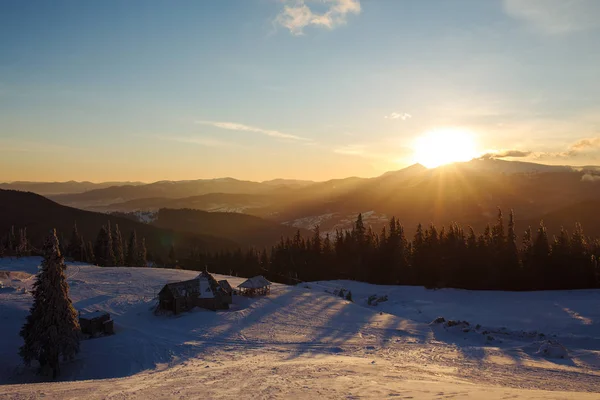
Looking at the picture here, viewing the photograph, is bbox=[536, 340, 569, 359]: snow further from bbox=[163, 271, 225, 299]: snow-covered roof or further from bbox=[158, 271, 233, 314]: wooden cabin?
bbox=[163, 271, 225, 299]: snow-covered roof

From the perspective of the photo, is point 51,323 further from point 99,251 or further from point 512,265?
point 512,265

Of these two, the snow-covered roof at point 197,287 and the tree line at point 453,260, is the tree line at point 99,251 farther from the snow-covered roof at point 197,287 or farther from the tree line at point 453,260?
the snow-covered roof at point 197,287

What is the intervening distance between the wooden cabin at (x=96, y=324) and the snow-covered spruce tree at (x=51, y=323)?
4334 mm

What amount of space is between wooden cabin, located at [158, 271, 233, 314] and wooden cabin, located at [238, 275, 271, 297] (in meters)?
3.89

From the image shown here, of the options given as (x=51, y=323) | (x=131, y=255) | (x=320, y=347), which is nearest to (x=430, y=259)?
(x=320, y=347)

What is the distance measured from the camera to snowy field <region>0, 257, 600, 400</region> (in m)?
22.0

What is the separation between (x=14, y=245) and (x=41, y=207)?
110723 mm

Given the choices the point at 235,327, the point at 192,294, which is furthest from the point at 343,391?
the point at 192,294

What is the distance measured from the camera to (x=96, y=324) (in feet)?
128

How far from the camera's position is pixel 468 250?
73812 millimetres

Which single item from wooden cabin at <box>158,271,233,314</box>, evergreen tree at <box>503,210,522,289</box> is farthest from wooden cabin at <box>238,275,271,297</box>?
evergreen tree at <box>503,210,522,289</box>

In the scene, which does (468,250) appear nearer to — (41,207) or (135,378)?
(135,378)

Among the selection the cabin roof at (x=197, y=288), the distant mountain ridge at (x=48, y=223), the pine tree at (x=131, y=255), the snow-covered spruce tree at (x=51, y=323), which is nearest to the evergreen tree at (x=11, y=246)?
the pine tree at (x=131, y=255)

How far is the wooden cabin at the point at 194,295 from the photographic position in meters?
48.2
